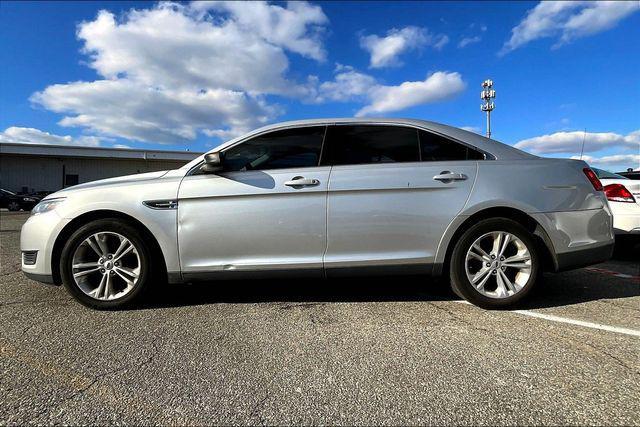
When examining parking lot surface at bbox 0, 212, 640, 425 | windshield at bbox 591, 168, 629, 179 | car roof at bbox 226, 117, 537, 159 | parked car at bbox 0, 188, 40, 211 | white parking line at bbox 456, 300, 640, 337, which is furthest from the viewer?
parked car at bbox 0, 188, 40, 211

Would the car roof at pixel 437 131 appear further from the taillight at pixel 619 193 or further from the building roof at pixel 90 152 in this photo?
the building roof at pixel 90 152

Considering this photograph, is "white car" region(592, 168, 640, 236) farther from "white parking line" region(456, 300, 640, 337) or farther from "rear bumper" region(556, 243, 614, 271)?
"white parking line" region(456, 300, 640, 337)

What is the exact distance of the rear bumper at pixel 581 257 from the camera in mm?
3717

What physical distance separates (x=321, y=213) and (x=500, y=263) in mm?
1595

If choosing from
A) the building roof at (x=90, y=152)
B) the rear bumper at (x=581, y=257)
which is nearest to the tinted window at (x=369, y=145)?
the rear bumper at (x=581, y=257)

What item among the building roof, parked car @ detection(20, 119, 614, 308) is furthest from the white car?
the building roof

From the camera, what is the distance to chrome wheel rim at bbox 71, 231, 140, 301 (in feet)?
12.0

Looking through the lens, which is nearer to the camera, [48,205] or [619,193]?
[48,205]

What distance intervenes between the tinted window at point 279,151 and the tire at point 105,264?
1031 millimetres

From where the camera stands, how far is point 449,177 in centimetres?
368

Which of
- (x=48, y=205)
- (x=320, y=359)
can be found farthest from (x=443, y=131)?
(x=48, y=205)

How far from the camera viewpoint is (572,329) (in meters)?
3.20

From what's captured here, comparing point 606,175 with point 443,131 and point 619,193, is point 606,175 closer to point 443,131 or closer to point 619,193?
point 619,193

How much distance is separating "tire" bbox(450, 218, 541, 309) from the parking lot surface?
0.14 meters
